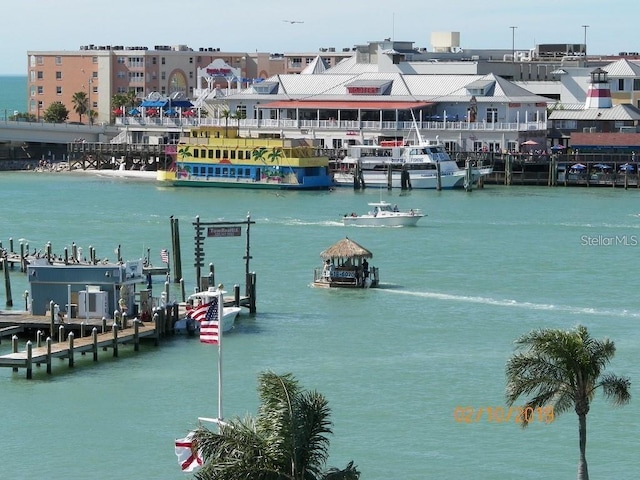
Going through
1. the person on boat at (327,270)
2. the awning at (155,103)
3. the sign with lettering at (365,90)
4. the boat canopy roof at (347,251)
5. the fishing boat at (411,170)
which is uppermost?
the sign with lettering at (365,90)

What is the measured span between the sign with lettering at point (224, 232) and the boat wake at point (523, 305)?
226 inches

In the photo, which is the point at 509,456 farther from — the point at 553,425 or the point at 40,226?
the point at 40,226

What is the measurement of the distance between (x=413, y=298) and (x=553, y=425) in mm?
16458

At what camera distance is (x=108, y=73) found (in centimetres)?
13462

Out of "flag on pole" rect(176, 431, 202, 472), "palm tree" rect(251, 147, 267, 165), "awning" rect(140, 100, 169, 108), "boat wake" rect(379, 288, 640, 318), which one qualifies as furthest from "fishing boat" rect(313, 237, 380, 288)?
"awning" rect(140, 100, 169, 108)

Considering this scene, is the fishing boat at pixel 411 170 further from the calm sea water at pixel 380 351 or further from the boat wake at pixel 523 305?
the boat wake at pixel 523 305

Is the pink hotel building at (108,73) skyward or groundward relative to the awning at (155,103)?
skyward

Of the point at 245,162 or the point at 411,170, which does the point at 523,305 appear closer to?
the point at 411,170

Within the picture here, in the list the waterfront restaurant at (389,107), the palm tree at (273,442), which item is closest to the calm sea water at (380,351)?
the palm tree at (273,442)

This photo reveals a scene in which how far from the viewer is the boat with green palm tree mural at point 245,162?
95.0 meters

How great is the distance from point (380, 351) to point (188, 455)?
1621 centimetres

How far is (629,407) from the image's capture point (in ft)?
117

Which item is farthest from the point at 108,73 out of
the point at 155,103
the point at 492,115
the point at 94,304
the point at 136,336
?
the point at 136,336

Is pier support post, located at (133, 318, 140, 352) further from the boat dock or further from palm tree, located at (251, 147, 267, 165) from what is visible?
palm tree, located at (251, 147, 267, 165)
